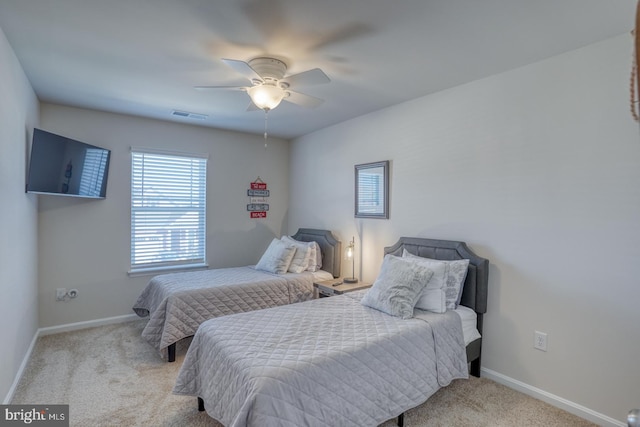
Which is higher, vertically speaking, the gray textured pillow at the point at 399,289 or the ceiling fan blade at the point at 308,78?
the ceiling fan blade at the point at 308,78

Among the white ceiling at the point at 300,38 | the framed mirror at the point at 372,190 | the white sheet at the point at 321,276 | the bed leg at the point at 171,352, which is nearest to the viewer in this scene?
the white ceiling at the point at 300,38

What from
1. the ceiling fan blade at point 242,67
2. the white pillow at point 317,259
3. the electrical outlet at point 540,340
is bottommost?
the electrical outlet at point 540,340

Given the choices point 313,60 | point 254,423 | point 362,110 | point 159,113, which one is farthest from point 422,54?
point 159,113

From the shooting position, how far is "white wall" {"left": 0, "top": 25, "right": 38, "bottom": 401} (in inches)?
87.4

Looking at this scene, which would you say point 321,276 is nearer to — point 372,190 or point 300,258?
point 300,258

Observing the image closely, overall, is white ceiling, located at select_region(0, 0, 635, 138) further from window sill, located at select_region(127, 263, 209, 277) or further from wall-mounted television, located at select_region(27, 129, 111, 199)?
window sill, located at select_region(127, 263, 209, 277)

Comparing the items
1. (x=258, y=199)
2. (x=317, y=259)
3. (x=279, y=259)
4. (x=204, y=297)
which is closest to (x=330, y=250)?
(x=317, y=259)

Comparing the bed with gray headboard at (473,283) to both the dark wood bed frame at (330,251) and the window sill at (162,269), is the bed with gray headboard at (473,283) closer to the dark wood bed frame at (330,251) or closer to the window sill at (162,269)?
the dark wood bed frame at (330,251)

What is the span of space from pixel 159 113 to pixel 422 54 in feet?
10.1

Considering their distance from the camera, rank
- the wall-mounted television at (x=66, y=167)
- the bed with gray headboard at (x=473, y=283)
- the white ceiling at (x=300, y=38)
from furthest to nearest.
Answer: the wall-mounted television at (x=66, y=167) → the bed with gray headboard at (x=473, y=283) → the white ceiling at (x=300, y=38)

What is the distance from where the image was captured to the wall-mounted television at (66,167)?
2.85 meters

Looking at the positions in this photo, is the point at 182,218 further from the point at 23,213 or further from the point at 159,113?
the point at 23,213

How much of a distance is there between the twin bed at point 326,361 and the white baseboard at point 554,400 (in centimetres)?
23

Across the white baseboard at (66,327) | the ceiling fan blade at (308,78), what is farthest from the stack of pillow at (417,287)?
the white baseboard at (66,327)
